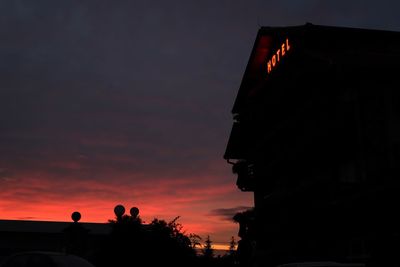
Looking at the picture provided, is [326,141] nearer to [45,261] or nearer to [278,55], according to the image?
[278,55]

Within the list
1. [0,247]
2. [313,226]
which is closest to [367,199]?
[313,226]

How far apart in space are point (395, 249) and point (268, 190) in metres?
19.6

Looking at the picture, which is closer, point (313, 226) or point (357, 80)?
point (357, 80)

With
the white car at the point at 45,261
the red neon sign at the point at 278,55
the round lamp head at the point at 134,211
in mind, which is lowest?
the white car at the point at 45,261

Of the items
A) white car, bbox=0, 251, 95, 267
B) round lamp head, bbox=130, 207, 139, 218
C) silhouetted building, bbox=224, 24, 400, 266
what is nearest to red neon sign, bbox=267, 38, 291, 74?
silhouetted building, bbox=224, 24, 400, 266

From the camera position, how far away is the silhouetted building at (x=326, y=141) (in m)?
22.1

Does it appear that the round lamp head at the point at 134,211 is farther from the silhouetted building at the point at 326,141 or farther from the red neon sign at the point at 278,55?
the red neon sign at the point at 278,55

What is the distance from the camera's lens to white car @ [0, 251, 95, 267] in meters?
13.9

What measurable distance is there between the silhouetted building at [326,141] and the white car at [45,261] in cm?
769

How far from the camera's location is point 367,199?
64.7 ft

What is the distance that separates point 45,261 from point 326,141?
14.5 metres

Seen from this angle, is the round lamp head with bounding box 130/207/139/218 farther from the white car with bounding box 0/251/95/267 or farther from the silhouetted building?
the white car with bounding box 0/251/95/267

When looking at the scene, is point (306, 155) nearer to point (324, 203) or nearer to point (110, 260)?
point (324, 203)

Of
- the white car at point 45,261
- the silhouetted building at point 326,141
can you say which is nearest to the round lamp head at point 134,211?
the silhouetted building at point 326,141
